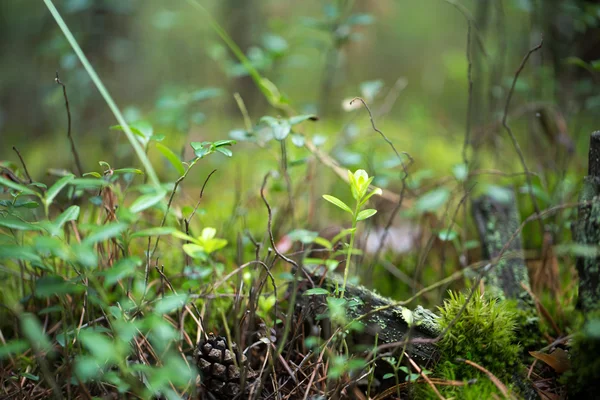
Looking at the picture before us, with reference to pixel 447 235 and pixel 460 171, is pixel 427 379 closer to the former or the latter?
pixel 447 235

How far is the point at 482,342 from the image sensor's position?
107 centimetres

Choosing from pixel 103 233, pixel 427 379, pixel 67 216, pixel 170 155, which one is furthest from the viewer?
pixel 170 155

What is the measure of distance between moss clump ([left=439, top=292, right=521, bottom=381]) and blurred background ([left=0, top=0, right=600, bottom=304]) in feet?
1.15

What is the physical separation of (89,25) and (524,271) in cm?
325

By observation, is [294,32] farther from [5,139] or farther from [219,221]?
[5,139]

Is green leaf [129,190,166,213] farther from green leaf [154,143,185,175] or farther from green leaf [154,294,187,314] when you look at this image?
green leaf [154,143,185,175]

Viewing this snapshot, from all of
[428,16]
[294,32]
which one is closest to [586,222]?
[294,32]

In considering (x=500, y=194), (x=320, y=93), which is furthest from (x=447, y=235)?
(x=320, y=93)

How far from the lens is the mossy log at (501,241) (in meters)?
1.37

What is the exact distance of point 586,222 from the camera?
992 millimetres

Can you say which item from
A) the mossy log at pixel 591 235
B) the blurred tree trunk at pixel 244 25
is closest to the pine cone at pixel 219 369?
the mossy log at pixel 591 235

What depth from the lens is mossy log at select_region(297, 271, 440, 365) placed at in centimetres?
110

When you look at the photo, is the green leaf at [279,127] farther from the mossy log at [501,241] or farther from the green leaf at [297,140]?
the mossy log at [501,241]

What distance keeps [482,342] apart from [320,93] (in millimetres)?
3459
